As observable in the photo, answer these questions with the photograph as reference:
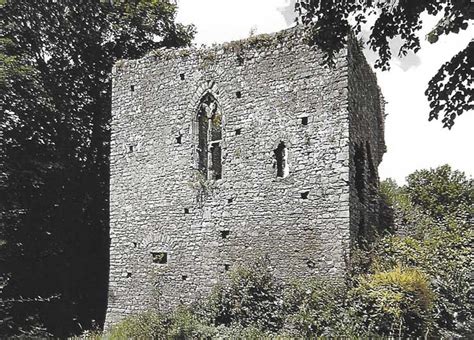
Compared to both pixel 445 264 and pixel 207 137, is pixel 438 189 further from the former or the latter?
pixel 207 137

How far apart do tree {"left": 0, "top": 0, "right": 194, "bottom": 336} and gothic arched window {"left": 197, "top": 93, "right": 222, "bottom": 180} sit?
594 centimetres

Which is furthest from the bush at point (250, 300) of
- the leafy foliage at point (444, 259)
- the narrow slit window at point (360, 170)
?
the narrow slit window at point (360, 170)

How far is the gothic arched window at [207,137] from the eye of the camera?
1279 cm

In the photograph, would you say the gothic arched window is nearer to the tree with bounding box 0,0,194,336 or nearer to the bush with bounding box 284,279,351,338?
the bush with bounding box 284,279,351,338

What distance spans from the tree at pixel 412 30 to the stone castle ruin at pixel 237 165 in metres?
4.90

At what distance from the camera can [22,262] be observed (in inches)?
652

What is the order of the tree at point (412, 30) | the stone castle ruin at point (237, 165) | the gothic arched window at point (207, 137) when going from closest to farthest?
the tree at point (412, 30) → the stone castle ruin at point (237, 165) → the gothic arched window at point (207, 137)

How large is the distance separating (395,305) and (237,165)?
15.9ft

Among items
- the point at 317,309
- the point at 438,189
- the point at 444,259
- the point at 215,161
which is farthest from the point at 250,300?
the point at 438,189

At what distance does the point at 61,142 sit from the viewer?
58.1ft

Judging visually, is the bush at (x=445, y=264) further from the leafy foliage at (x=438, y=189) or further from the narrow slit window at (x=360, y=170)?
the leafy foliage at (x=438, y=189)

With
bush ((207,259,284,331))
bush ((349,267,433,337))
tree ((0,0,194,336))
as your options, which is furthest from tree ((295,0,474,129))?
tree ((0,0,194,336))

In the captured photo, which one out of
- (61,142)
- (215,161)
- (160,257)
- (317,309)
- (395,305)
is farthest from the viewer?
(61,142)

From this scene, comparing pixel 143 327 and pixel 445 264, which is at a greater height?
pixel 445 264
